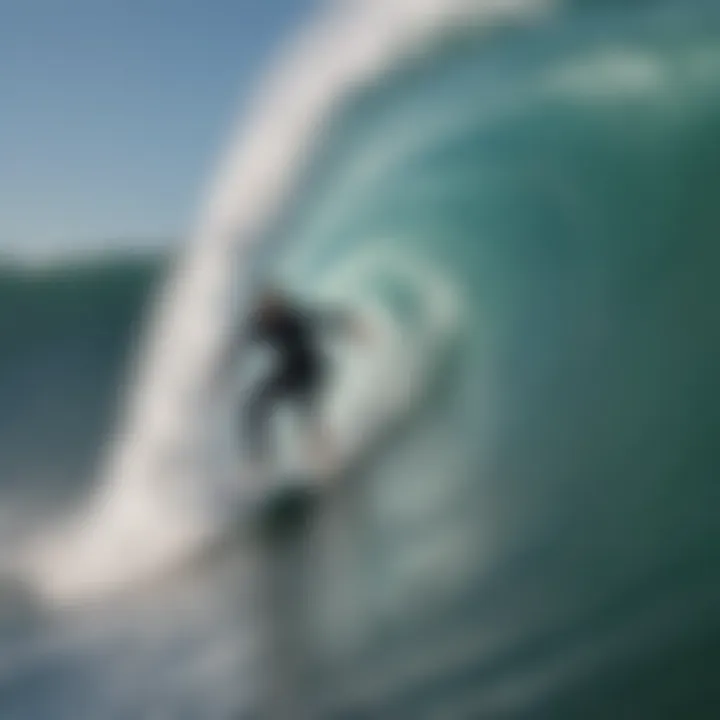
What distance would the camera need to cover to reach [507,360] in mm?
2812

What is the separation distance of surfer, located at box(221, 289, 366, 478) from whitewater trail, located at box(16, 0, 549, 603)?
0.55 feet

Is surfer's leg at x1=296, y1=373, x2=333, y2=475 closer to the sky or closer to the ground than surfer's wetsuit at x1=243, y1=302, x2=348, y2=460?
closer to the ground

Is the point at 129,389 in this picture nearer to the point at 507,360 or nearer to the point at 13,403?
the point at 13,403

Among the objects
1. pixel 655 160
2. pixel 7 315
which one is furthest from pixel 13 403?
pixel 655 160

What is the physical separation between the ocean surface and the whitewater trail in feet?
0.04

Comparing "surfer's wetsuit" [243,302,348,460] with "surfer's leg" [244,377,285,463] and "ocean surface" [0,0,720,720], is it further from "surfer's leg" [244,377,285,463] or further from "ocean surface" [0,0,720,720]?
"ocean surface" [0,0,720,720]

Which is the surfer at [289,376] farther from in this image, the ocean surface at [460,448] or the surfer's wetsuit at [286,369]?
the ocean surface at [460,448]

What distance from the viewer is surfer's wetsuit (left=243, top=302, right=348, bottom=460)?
279 centimetres

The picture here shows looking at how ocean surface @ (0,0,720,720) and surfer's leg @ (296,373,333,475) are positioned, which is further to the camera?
surfer's leg @ (296,373,333,475)

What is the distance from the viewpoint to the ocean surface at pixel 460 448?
235 centimetres

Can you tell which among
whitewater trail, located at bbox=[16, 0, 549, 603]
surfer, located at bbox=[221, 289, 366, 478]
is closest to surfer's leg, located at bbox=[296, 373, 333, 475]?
surfer, located at bbox=[221, 289, 366, 478]

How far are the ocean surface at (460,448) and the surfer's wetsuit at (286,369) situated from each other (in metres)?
0.12

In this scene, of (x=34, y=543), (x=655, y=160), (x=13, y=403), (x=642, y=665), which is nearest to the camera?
(x=642, y=665)

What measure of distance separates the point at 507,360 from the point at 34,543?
1.28 meters
